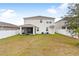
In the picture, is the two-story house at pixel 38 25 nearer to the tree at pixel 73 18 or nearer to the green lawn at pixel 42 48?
the green lawn at pixel 42 48

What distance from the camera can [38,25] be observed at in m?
10.6

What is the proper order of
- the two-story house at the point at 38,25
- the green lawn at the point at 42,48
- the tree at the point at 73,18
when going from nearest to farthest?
the green lawn at the point at 42,48, the tree at the point at 73,18, the two-story house at the point at 38,25

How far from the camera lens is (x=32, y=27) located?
33.6ft

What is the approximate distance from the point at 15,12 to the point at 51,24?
283 inches

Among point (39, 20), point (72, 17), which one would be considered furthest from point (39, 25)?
point (72, 17)

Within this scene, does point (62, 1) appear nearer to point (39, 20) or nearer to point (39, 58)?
point (39, 58)

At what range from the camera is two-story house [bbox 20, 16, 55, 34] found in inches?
390

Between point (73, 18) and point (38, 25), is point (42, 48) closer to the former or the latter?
point (73, 18)

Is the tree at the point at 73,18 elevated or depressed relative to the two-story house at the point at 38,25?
elevated

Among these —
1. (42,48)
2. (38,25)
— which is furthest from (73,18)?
(38,25)

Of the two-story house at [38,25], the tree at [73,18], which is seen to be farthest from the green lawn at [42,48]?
the two-story house at [38,25]

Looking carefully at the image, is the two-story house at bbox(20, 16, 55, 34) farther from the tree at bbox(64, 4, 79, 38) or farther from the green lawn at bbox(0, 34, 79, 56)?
the tree at bbox(64, 4, 79, 38)

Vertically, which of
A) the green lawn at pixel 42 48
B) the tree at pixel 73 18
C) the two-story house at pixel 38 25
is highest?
the tree at pixel 73 18

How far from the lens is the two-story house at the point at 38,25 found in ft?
32.5
